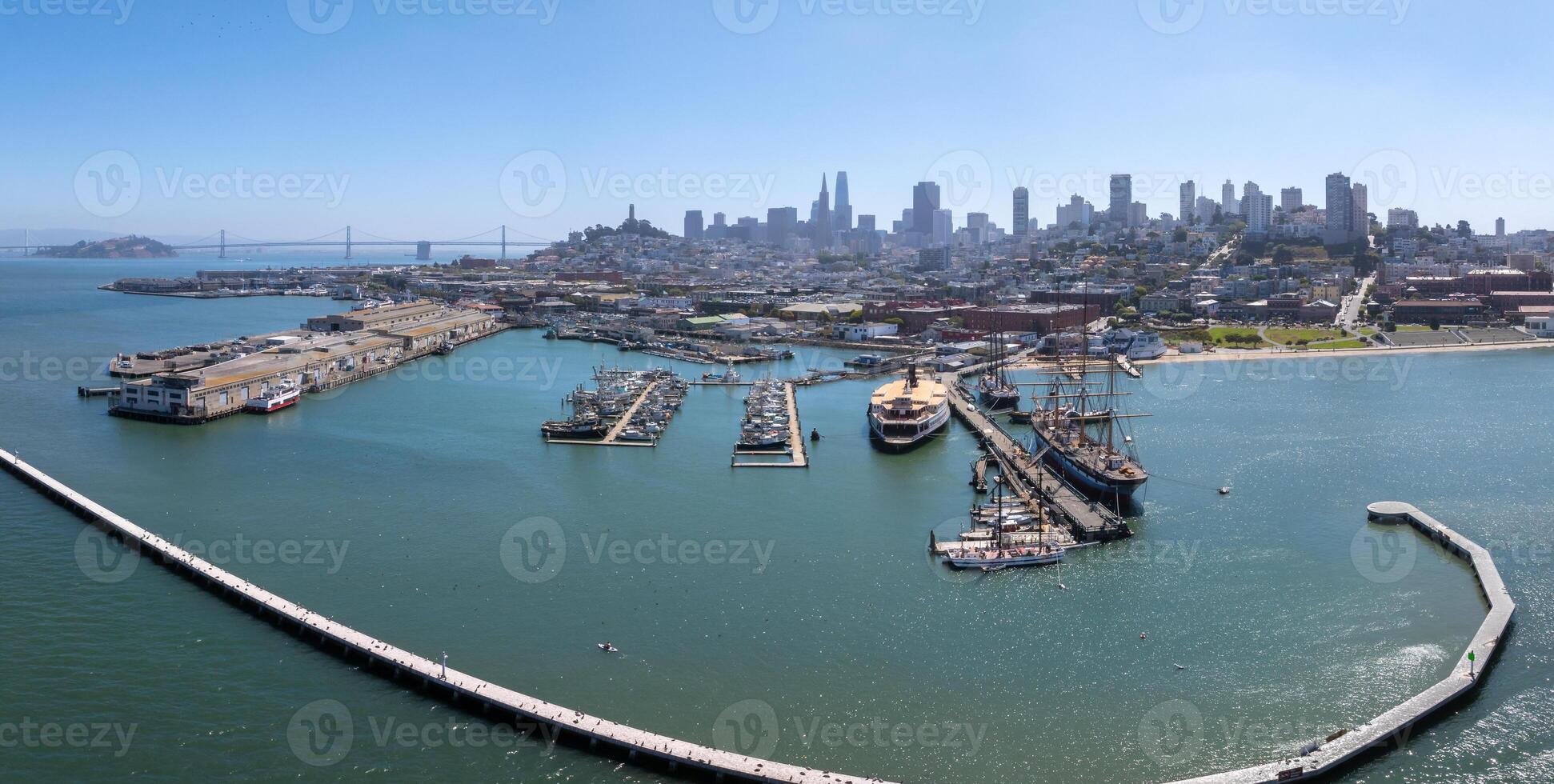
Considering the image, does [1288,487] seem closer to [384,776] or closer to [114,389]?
[384,776]

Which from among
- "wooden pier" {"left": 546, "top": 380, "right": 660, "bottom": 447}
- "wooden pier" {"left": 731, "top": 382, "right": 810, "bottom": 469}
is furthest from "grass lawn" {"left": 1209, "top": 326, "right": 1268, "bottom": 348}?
"wooden pier" {"left": 546, "top": 380, "right": 660, "bottom": 447}

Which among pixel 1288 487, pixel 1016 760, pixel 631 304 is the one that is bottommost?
pixel 1016 760

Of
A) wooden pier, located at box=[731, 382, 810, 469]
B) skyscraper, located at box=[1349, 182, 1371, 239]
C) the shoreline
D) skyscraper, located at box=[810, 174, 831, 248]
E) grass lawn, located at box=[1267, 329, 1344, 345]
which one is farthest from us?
skyscraper, located at box=[810, 174, 831, 248]

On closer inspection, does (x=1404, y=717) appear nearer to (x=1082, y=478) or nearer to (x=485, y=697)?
(x=485, y=697)

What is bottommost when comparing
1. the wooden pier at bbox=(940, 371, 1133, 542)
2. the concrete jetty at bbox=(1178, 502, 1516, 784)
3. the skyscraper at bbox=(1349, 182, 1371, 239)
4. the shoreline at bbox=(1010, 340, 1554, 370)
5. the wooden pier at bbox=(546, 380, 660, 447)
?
the concrete jetty at bbox=(1178, 502, 1516, 784)

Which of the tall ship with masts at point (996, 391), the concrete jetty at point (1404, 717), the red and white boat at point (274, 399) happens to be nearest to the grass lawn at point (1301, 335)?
the tall ship with masts at point (996, 391)

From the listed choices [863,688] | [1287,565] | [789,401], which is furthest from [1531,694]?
[789,401]

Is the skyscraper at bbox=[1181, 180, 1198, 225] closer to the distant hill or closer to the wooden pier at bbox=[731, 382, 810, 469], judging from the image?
the wooden pier at bbox=[731, 382, 810, 469]
